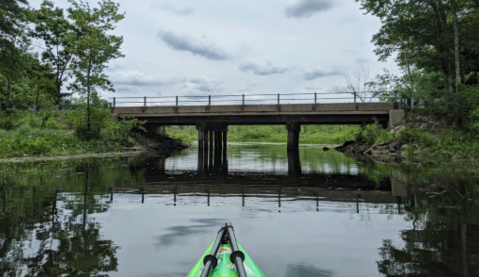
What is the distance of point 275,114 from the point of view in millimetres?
26750

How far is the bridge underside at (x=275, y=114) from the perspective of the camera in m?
25.3

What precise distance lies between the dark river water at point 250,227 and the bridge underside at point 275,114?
16.7 metres

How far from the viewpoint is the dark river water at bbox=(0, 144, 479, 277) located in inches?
143

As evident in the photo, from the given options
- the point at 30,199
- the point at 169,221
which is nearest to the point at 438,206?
the point at 169,221

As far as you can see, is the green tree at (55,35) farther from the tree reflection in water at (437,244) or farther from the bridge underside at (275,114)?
the tree reflection in water at (437,244)

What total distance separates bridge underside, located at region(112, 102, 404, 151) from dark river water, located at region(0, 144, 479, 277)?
54.8 ft

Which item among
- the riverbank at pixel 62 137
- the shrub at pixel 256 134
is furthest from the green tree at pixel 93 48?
the shrub at pixel 256 134

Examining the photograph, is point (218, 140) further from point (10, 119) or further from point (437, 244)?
point (437, 244)

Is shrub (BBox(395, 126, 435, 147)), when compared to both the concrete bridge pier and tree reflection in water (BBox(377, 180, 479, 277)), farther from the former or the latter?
tree reflection in water (BBox(377, 180, 479, 277))

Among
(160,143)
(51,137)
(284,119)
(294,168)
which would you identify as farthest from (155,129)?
(294,168)

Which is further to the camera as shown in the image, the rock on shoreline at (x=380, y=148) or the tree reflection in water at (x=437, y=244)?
the rock on shoreline at (x=380, y=148)

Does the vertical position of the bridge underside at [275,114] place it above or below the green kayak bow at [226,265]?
above

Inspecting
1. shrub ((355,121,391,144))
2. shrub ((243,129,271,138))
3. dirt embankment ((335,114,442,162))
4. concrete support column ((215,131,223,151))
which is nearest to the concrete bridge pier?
concrete support column ((215,131,223,151))

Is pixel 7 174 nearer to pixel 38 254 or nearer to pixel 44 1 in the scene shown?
pixel 38 254
